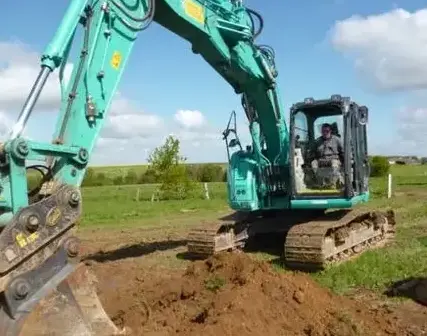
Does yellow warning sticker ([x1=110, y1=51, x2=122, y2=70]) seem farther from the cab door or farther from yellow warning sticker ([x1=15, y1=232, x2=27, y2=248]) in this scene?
the cab door

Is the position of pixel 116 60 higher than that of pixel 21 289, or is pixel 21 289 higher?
pixel 116 60

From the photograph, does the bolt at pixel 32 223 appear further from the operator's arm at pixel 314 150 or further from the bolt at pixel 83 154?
the operator's arm at pixel 314 150

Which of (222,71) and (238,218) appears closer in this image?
(222,71)

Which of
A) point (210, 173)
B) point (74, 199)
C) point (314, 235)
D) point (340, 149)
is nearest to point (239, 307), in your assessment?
point (74, 199)

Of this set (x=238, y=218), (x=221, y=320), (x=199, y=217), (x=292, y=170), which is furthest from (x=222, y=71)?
(x=199, y=217)

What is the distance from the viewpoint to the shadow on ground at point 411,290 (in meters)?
7.70

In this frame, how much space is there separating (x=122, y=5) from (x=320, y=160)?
16.2ft

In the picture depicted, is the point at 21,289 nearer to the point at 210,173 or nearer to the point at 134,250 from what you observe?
the point at 134,250

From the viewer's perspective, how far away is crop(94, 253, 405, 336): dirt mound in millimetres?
6051

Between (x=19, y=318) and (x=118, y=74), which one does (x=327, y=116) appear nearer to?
(x=118, y=74)

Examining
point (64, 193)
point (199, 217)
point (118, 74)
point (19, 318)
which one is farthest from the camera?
point (199, 217)

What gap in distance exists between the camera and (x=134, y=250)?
1245 cm

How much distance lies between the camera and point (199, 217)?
66.9 feet

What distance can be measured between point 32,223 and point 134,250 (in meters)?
7.45
